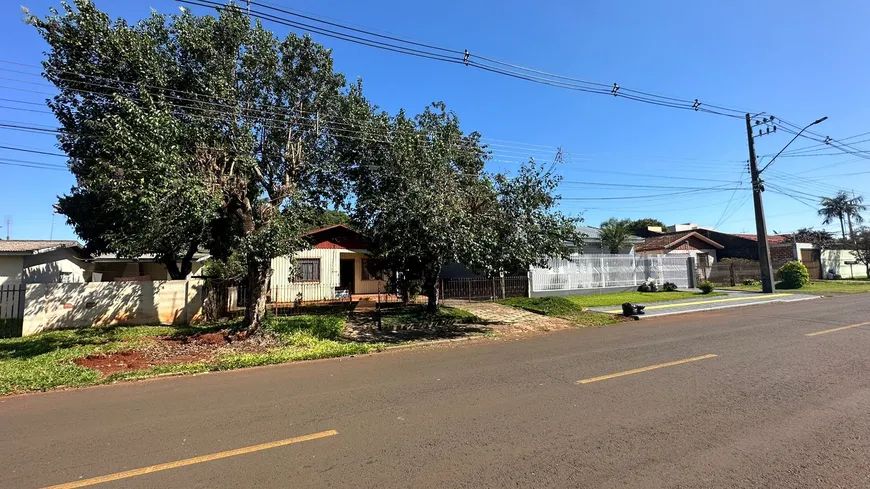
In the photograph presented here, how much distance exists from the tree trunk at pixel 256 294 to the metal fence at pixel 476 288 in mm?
10059

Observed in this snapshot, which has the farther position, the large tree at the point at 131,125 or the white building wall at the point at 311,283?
the white building wall at the point at 311,283

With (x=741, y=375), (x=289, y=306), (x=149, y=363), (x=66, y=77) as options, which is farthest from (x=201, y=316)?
(x=741, y=375)

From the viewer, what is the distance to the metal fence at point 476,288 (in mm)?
21469

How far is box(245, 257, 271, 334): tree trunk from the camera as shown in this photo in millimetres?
12133

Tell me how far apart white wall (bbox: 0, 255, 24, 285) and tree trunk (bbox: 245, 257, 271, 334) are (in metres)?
12.6

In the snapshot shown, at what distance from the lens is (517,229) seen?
13141 millimetres

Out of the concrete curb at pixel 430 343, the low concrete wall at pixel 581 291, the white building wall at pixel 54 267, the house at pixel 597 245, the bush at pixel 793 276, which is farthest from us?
the house at pixel 597 245

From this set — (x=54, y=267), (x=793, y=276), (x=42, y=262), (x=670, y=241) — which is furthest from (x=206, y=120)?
(x=670, y=241)

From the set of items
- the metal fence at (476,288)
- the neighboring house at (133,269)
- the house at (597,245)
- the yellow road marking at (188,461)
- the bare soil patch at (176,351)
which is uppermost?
the house at (597,245)

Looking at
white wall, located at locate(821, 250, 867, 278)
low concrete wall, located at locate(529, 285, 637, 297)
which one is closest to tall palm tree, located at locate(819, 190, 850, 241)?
white wall, located at locate(821, 250, 867, 278)

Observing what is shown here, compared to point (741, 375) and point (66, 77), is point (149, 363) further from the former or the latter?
point (741, 375)

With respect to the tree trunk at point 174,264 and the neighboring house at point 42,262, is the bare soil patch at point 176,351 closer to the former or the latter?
the tree trunk at point 174,264

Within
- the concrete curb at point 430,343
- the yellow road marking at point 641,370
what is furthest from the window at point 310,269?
the yellow road marking at point 641,370

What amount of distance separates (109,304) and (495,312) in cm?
1365
